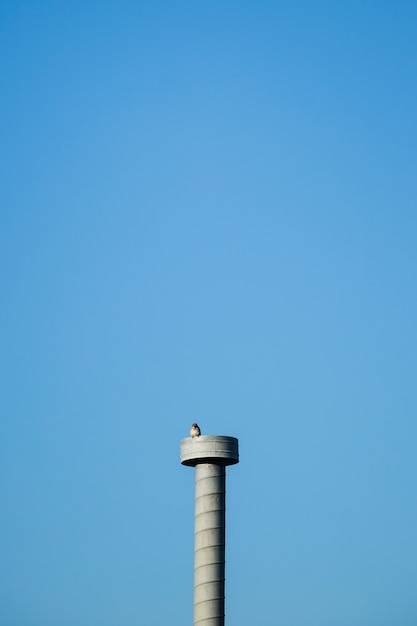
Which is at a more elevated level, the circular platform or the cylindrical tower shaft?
the circular platform

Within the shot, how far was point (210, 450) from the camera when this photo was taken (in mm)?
43281

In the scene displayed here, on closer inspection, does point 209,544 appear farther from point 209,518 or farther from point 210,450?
point 210,450

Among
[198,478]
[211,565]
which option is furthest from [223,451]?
[211,565]

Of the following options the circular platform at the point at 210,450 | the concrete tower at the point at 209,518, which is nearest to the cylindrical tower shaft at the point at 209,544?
the concrete tower at the point at 209,518

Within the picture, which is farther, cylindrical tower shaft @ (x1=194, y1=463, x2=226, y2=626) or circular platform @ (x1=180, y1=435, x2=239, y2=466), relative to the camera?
circular platform @ (x1=180, y1=435, x2=239, y2=466)

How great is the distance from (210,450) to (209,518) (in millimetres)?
3066

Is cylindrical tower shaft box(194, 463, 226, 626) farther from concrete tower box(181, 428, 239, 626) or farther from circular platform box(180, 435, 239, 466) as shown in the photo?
circular platform box(180, 435, 239, 466)

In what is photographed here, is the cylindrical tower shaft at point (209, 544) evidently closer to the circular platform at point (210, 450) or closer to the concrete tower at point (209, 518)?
the concrete tower at point (209, 518)

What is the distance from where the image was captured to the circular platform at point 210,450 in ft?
142

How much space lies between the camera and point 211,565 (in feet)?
138

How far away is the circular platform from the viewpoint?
43.3 m

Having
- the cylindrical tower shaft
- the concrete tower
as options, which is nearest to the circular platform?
the concrete tower

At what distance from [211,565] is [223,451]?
513 cm

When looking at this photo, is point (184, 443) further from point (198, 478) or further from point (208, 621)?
point (208, 621)
